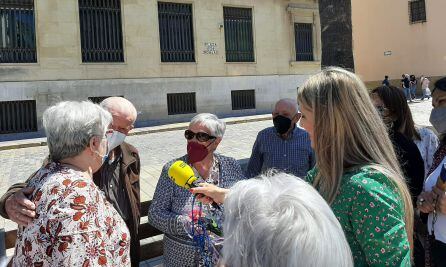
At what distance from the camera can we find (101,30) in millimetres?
17750

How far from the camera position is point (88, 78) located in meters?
17.3

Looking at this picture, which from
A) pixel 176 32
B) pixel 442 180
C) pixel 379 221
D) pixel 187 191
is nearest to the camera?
pixel 379 221

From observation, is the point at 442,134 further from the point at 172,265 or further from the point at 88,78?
the point at 88,78

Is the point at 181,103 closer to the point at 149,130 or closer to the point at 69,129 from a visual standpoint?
the point at 149,130

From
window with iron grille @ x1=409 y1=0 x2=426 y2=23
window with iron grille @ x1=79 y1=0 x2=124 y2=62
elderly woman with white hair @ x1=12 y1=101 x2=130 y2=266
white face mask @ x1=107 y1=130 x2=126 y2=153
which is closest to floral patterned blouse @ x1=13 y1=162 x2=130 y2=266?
elderly woman with white hair @ x1=12 y1=101 x2=130 y2=266

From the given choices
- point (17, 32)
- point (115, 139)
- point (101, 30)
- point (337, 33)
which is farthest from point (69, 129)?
point (101, 30)

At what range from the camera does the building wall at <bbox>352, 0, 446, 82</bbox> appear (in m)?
27.4

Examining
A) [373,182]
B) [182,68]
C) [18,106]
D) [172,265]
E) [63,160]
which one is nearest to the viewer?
[373,182]

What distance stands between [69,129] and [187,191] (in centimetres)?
107

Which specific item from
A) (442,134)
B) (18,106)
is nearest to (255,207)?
(442,134)

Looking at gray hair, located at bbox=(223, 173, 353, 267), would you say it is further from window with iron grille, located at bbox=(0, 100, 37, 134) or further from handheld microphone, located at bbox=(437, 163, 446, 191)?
window with iron grille, located at bbox=(0, 100, 37, 134)

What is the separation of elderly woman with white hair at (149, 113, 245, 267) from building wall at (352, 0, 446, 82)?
27440 millimetres

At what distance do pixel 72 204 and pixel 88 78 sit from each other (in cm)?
1622

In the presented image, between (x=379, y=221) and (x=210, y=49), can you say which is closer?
(x=379, y=221)
